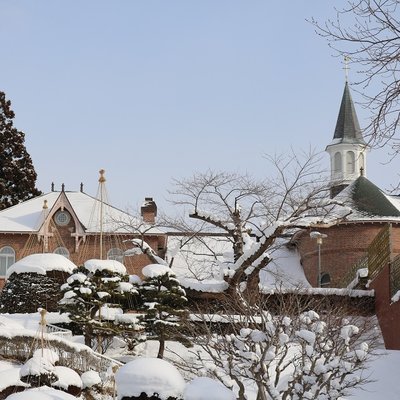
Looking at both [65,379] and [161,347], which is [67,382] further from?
[161,347]

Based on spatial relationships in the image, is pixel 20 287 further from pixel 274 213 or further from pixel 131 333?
pixel 274 213

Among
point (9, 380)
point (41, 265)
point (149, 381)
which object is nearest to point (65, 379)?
point (9, 380)

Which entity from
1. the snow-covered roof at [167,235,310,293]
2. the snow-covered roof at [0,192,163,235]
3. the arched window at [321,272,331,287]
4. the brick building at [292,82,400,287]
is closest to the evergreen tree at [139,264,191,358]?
the snow-covered roof at [167,235,310,293]

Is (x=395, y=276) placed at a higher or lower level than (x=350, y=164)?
lower

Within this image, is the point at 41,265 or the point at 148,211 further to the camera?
the point at 148,211

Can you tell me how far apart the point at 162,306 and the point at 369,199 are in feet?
73.1

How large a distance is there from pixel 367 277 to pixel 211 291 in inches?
258

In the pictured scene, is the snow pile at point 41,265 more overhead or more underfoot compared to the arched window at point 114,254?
more underfoot

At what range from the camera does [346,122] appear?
56688 millimetres

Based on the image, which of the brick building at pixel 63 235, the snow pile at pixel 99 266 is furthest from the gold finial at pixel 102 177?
the brick building at pixel 63 235

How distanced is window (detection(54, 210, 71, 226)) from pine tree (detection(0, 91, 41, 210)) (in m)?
10.9

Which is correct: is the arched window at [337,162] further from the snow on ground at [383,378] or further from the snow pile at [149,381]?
the snow pile at [149,381]

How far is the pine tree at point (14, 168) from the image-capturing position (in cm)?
5591

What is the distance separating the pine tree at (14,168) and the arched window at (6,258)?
34.5 ft
